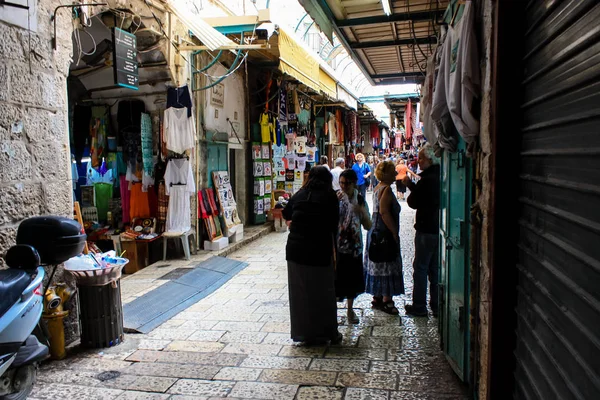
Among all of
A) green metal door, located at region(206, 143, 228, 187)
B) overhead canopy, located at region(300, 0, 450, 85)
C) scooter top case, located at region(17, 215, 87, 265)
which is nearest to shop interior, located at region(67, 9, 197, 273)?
green metal door, located at region(206, 143, 228, 187)

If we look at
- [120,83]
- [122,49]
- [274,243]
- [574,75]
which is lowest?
[274,243]

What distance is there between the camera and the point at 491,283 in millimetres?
2482

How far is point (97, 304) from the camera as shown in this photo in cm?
474

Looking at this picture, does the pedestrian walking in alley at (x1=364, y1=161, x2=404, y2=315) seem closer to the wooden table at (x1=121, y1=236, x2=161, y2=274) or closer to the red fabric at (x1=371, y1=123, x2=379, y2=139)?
the wooden table at (x1=121, y1=236, x2=161, y2=274)

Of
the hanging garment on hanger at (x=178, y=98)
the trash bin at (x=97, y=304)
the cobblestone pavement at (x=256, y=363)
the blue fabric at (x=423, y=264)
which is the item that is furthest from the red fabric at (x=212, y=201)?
the blue fabric at (x=423, y=264)

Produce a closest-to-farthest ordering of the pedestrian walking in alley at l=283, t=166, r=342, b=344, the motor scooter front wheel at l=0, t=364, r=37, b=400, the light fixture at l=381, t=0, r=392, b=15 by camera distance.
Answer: the motor scooter front wheel at l=0, t=364, r=37, b=400
the pedestrian walking in alley at l=283, t=166, r=342, b=344
the light fixture at l=381, t=0, r=392, b=15

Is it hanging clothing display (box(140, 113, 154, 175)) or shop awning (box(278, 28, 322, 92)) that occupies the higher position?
shop awning (box(278, 28, 322, 92))

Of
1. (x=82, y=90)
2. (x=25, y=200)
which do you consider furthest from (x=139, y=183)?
(x=25, y=200)

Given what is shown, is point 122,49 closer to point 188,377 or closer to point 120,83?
point 120,83

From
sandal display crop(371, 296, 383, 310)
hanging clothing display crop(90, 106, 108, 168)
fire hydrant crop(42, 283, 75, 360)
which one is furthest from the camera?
hanging clothing display crop(90, 106, 108, 168)

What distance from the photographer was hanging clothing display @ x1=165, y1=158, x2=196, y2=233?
8.56 metres

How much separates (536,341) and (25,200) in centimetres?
422

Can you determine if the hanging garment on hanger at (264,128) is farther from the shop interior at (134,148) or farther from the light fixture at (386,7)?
the light fixture at (386,7)

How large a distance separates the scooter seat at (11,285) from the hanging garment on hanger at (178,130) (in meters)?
5.02
